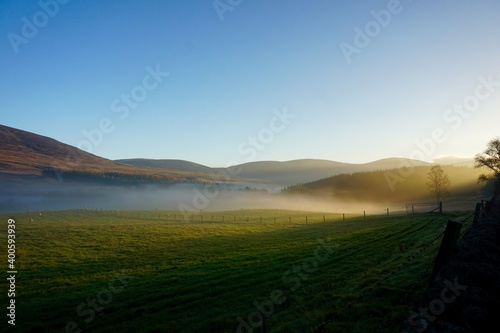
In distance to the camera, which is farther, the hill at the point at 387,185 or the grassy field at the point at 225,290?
the hill at the point at 387,185

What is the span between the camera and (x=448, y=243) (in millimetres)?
9023

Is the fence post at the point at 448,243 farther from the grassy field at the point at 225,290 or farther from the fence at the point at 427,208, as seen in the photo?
the fence at the point at 427,208

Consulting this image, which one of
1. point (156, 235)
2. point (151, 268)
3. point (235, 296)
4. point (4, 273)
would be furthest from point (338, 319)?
point (156, 235)

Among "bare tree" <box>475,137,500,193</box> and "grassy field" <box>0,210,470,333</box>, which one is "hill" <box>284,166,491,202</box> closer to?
"bare tree" <box>475,137,500,193</box>

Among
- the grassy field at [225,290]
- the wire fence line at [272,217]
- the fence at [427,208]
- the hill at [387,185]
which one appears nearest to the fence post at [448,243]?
the grassy field at [225,290]

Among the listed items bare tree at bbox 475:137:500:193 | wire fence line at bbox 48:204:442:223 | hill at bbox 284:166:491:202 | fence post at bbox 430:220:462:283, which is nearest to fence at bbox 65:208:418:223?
wire fence line at bbox 48:204:442:223

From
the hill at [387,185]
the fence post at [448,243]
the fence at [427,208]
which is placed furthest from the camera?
the hill at [387,185]

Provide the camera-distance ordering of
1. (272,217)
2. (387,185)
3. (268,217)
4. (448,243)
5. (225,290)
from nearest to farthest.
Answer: (448,243), (225,290), (272,217), (268,217), (387,185)

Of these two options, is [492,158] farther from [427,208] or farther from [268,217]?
[268,217]

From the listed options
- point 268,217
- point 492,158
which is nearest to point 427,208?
point 492,158

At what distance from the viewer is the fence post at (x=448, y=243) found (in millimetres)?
8914

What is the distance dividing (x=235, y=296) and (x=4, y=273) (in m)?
26.1

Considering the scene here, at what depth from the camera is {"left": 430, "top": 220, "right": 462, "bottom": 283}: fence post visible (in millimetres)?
8914

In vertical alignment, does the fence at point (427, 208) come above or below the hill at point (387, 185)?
below
